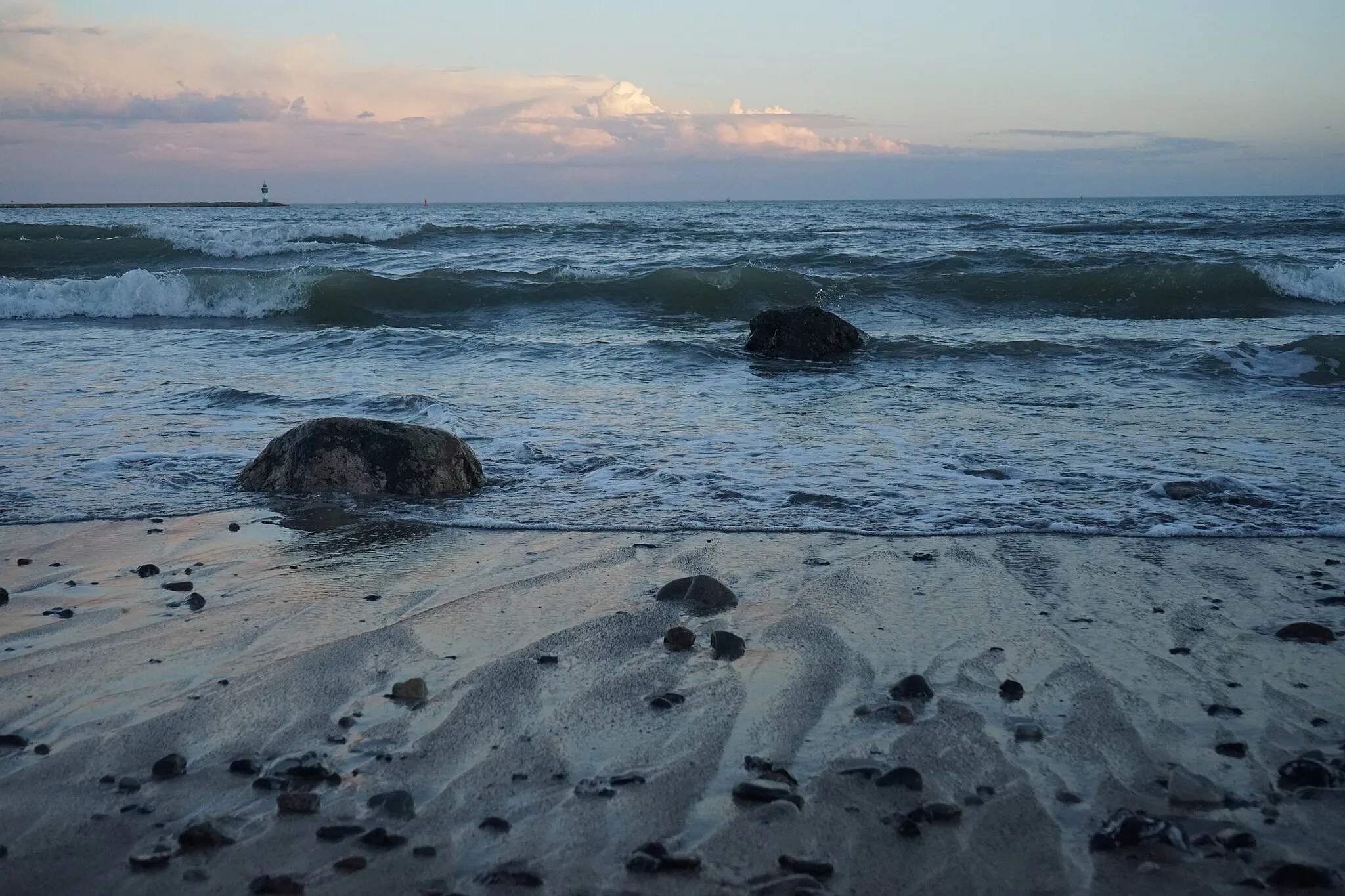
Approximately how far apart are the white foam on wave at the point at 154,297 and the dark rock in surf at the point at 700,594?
13252mm

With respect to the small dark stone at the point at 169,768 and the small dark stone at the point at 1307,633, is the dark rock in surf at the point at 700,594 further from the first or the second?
the small dark stone at the point at 1307,633

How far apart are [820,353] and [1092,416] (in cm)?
365

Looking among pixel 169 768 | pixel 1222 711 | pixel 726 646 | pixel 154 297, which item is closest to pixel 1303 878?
pixel 1222 711

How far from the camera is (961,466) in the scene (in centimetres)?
559

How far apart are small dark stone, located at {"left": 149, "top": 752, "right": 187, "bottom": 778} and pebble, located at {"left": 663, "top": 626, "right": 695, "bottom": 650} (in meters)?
1.36

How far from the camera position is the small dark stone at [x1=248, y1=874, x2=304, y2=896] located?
1.97m

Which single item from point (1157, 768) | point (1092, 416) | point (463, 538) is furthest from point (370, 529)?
point (1092, 416)

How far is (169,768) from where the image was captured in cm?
242

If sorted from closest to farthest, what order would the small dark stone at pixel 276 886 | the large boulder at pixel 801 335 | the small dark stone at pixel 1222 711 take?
the small dark stone at pixel 276 886 → the small dark stone at pixel 1222 711 → the large boulder at pixel 801 335

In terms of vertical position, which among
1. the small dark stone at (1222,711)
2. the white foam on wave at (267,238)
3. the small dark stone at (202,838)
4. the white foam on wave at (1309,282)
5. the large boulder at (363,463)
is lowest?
the small dark stone at (1222,711)

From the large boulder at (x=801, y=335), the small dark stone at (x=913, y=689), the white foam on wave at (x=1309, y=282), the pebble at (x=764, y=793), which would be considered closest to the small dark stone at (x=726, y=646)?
the small dark stone at (x=913, y=689)

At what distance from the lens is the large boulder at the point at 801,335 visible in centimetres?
1042

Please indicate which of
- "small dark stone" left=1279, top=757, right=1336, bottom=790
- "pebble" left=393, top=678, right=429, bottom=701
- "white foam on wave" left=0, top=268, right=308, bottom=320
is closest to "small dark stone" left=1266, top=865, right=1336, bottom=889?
"small dark stone" left=1279, top=757, right=1336, bottom=790

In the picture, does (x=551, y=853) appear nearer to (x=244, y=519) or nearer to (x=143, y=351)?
(x=244, y=519)
